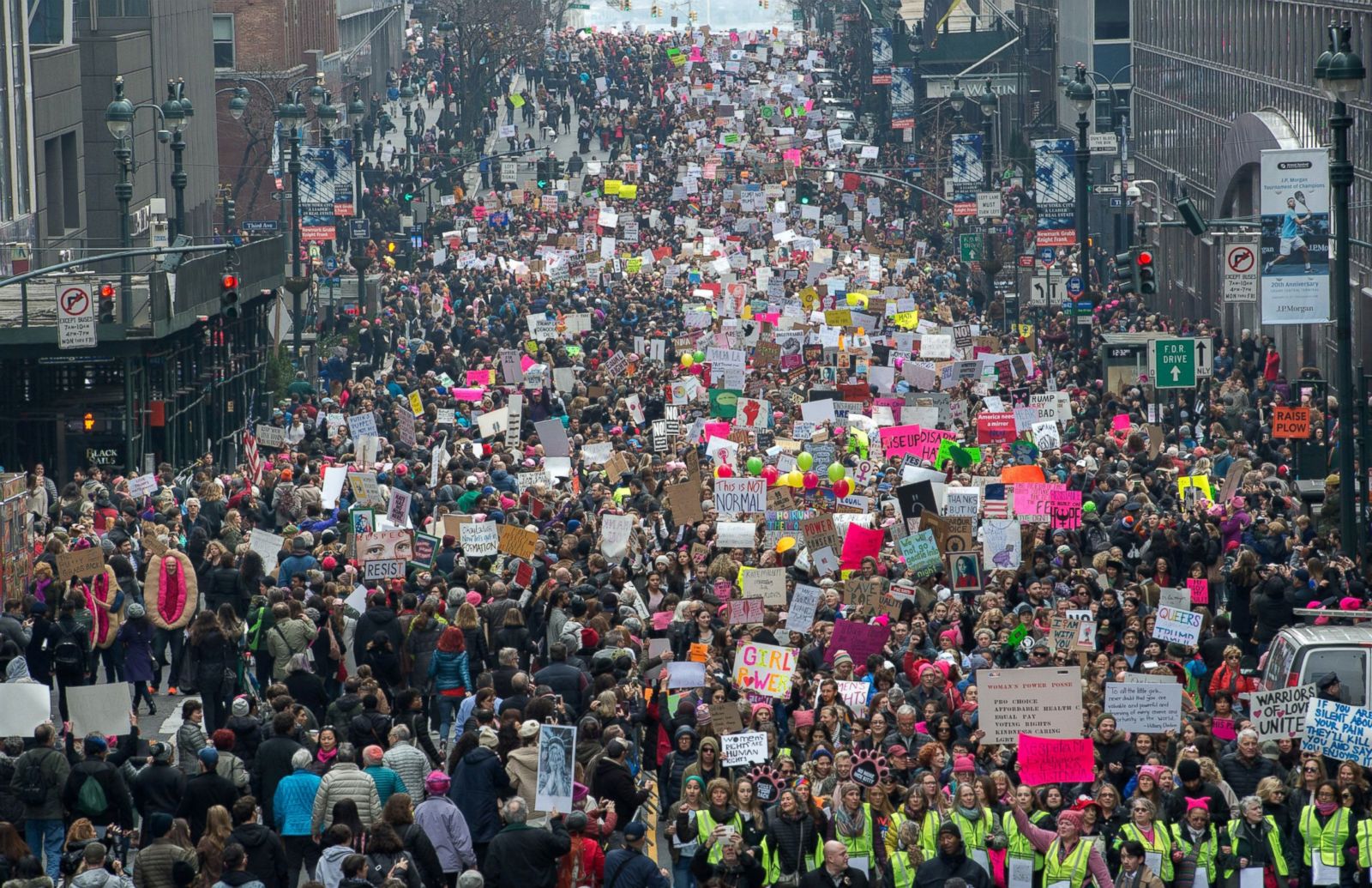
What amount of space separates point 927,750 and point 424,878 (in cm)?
318

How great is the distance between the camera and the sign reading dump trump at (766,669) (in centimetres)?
1861

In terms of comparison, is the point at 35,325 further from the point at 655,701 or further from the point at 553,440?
the point at 655,701

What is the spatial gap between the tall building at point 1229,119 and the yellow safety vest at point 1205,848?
30559 millimetres

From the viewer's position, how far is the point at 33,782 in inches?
639

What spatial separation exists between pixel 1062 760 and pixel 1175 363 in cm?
2096

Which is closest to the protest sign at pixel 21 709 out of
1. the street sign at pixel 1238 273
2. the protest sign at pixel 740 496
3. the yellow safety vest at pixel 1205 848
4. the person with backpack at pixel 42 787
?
the person with backpack at pixel 42 787

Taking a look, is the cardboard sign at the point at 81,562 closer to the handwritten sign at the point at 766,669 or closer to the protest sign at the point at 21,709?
the protest sign at the point at 21,709

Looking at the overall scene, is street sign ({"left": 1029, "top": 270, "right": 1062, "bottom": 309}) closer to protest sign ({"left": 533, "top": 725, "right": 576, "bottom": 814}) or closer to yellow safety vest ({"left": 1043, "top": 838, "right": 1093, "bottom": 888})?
protest sign ({"left": 533, "top": 725, "right": 576, "bottom": 814})

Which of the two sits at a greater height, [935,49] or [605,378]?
[935,49]

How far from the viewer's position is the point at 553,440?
31.5 m

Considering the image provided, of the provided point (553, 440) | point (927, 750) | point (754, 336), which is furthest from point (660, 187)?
point (927, 750)

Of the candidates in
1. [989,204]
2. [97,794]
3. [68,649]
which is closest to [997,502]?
[68,649]

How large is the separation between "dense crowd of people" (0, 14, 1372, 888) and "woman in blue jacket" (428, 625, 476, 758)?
1.1 inches

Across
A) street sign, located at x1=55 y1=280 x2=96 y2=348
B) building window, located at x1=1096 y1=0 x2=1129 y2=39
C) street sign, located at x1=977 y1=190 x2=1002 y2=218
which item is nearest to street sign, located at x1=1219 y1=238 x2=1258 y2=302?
street sign, located at x1=55 y1=280 x2=96 y2=348
